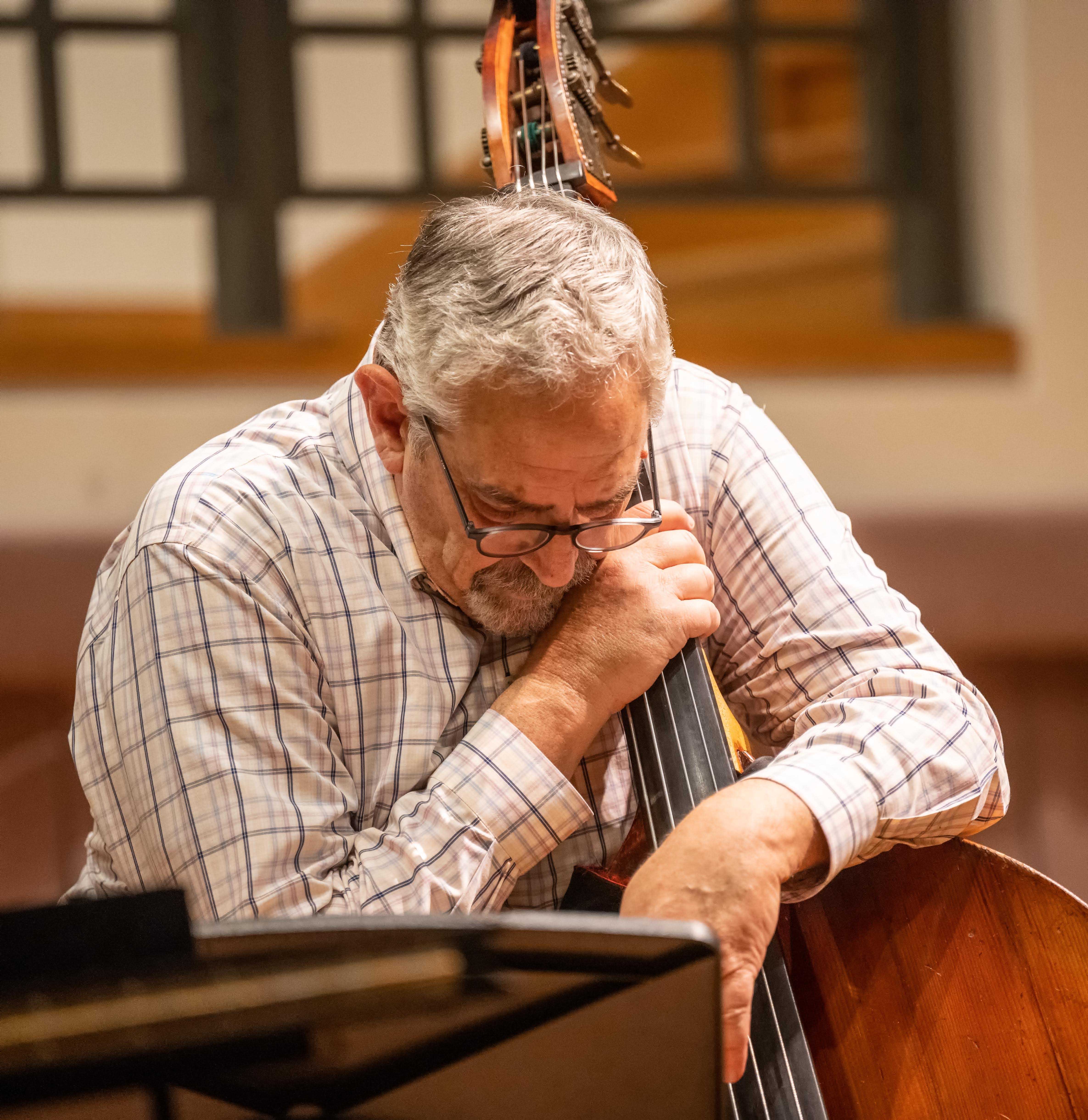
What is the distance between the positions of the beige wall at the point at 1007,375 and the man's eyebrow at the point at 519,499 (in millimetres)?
1451

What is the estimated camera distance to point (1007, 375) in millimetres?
2570

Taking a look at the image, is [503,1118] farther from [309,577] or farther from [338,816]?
[309,577]

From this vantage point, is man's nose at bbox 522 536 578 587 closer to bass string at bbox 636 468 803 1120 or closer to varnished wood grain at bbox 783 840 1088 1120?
bass string at bbox 636 468 803 1120

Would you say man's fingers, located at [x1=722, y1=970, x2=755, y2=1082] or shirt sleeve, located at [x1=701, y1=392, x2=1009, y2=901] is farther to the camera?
shirt sleeve, located at [x1=701, y1=392, x2=1009, y2=901]

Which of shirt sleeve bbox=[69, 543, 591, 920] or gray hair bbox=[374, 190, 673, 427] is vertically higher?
gray hair bbox=[374, 190, 673, 427]

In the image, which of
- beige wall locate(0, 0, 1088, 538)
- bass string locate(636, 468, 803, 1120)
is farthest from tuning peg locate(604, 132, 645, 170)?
beige wall locate(0, 0, 1088, 538)

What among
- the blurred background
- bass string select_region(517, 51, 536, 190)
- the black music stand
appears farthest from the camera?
the blurred background

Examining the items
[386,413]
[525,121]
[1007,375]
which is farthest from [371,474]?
[1007,375]

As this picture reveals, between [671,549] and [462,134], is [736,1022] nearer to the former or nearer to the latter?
[671,549]

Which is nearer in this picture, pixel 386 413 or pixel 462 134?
pixel 386 413

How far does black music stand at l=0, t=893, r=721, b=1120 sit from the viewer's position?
1.68 ft

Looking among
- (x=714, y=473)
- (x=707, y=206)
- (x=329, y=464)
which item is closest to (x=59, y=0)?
(x=707, y=206)

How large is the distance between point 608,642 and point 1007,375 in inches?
72.0

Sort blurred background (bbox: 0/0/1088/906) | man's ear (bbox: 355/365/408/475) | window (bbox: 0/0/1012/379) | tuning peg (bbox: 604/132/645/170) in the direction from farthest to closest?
window (bbox: 0/0/1012/379), blurred background (bbox: 0/0/1088/906), tuning peg (bbox: 604/132/645/170), man's ear (bbox: 355/365/408/475)
